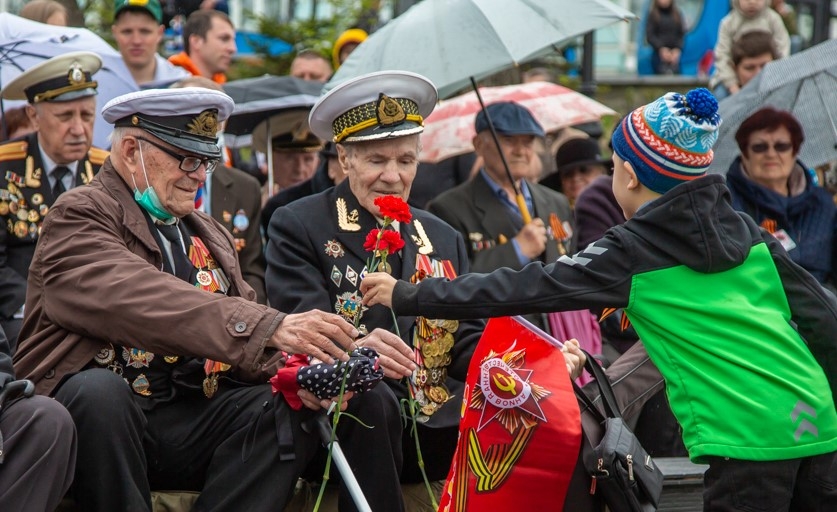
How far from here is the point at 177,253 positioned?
16.1ft

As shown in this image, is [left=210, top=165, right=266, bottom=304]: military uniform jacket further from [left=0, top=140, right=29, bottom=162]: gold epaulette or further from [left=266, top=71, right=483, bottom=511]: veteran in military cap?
[left=266, top=71, right=483, bottom=511]: veteran in military cap

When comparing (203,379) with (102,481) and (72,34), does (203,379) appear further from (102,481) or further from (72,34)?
(72,34)

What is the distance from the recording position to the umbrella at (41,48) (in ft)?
22.7

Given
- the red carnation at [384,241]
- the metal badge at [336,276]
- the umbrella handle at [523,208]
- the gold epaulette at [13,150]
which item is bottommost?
the umbrella handle at [523,208]

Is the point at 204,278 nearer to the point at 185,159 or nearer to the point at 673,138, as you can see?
the point at 185,159

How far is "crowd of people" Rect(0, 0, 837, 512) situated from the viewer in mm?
4230

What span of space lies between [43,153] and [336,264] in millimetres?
1930

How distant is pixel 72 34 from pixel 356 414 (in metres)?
3.66

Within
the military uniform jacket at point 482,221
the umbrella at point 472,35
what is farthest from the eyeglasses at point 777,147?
the military uniform jacket at point 482,221

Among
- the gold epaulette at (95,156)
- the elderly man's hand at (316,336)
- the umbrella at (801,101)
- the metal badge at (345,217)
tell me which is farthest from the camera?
the umbrella at (801,101)

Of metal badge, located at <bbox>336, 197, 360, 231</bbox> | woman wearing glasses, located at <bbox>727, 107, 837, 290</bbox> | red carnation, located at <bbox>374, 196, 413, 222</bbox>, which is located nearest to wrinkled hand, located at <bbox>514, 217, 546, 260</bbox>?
woman wearing glasses, located at <bbox>727, 107, 837, 290</bbox>

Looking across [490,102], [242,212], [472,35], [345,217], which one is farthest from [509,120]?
[345,217]

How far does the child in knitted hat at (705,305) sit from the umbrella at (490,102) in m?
3.92

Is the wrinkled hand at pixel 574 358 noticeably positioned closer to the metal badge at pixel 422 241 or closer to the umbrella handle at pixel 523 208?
the metal badge at pixel 422 241
